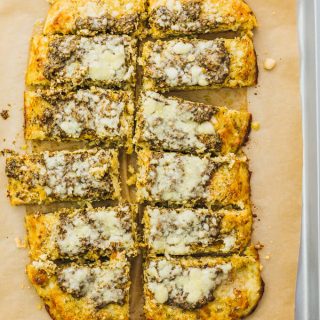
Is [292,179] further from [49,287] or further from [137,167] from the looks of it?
[49,287]

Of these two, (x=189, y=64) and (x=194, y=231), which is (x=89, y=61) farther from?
(x=194, y=231)

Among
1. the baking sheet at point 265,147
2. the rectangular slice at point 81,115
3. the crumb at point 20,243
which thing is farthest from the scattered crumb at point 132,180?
the crumb at point 20,243

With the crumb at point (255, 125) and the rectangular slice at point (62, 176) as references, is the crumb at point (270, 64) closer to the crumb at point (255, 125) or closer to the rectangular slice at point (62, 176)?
the crumb at point (255, 125)

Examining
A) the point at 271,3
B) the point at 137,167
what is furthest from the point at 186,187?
the point at 271,3

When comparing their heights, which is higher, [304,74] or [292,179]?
[304,74]

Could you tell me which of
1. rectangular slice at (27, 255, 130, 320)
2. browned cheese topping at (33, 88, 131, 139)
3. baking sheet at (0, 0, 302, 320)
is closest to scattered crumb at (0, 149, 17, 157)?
baking sheet at (0, 0, 302, 320)

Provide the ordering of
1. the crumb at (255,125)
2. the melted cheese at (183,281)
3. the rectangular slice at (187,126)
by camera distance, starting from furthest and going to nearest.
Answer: the crumb at (255,125)
the rectangular slice at (187,126)
the melted cheese at (183,281)
